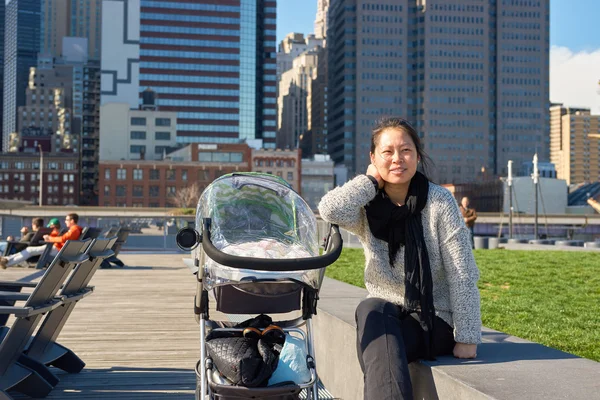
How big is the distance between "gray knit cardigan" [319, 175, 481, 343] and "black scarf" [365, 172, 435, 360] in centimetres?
5

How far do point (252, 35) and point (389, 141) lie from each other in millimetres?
136923

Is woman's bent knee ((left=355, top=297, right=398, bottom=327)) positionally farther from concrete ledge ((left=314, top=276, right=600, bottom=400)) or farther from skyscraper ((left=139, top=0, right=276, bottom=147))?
skyscraper ((left=139, top=0, right=276, bottom=147))

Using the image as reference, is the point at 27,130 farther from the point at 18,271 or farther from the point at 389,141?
the point at 389,141

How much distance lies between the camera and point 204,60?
445 ft

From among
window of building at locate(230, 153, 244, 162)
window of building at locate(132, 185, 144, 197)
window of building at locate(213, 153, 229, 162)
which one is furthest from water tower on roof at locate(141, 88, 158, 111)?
window of building at locate(132, 185, 144, 197)

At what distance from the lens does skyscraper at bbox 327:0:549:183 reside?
6048 inches

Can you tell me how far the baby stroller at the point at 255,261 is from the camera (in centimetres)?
320

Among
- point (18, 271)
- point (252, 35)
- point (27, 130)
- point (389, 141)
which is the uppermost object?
point (252, 35)

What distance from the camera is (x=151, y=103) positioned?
132000 millimetres

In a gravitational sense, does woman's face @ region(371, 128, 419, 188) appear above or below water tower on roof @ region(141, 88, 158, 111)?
below

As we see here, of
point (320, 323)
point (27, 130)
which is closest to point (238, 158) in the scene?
point (27, 130)

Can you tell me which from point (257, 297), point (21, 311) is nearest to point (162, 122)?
point (21, 311)

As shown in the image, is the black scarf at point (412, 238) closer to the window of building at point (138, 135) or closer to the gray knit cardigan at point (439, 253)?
the gray knit cardigan at point (439, 253)

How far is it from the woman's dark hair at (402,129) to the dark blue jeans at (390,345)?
793 mm
